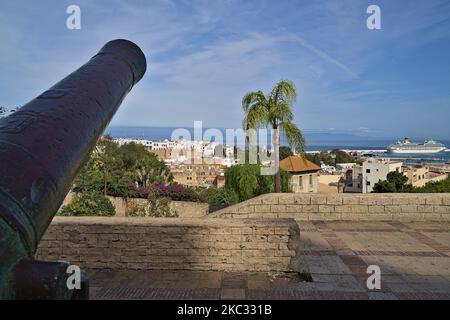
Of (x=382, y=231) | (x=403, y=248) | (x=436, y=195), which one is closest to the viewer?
(x=403, y=248)

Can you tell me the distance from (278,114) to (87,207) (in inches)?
345

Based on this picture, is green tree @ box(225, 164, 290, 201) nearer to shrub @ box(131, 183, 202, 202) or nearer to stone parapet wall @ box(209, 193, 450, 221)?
shrub @ box(131, 183, 202, 202)

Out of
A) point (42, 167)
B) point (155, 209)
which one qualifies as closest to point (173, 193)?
point (155, 209)

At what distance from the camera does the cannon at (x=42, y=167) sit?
138 cm

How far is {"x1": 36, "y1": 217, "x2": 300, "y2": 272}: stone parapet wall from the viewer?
539cm

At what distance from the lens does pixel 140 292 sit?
4746 millimetres

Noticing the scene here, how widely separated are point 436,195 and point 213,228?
21.7 feet

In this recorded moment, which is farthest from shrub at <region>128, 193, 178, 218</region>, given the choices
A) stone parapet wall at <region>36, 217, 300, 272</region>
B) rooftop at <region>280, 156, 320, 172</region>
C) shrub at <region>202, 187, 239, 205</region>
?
rooftop at <region>280, 156, 320, 172</region>

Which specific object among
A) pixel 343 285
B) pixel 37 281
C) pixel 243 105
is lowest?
pixel 343 285

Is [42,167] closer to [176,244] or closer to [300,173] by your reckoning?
[176,244]

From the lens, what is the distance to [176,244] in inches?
216
